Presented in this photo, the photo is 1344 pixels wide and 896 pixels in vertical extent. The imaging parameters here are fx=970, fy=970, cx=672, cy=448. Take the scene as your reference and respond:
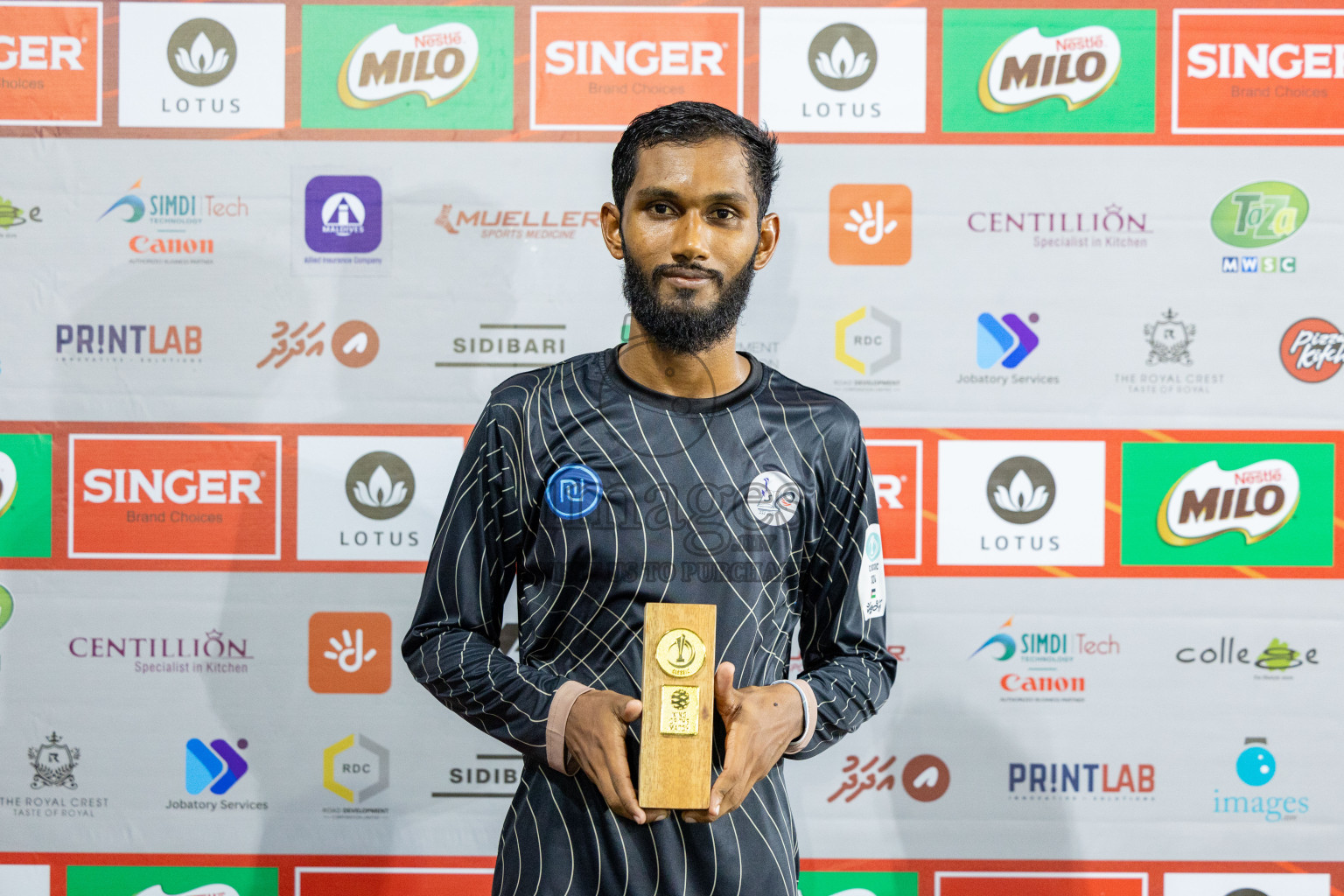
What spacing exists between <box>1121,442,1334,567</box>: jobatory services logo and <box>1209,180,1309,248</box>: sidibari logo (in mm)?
435

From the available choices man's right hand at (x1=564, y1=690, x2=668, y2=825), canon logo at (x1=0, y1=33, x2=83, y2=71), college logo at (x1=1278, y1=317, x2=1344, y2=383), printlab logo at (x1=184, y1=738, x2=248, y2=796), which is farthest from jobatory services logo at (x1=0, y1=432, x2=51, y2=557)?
college logo at (x1=1278, y1=317, x2=1344, y2=383)

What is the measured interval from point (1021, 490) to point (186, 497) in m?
1.69

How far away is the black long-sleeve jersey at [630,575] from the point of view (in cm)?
104

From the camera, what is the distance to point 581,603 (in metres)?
1.07

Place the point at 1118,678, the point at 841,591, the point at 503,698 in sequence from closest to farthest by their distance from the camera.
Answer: the point at 503,698
the point at 841,591
the point at 1118,678

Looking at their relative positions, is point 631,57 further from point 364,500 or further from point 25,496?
point 25,496

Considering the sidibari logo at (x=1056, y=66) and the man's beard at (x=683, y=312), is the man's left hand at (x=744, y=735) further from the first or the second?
the sidibari logo at (x=1056, y=66)

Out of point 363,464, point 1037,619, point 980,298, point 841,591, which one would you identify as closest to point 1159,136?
point 980,298

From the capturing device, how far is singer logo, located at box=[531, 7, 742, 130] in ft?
6.38

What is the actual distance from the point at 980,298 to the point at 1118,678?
82cm

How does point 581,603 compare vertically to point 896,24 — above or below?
below

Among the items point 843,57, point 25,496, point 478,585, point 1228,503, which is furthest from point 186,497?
point 1228,503

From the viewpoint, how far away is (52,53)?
1967 millimetres

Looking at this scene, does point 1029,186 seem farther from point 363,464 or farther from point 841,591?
point 363,464
